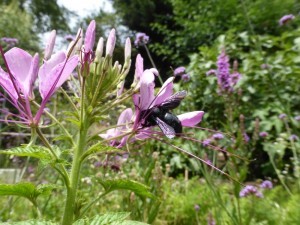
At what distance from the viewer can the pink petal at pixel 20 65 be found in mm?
609

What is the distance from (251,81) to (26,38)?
7.98 m

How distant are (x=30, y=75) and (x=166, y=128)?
0.27m

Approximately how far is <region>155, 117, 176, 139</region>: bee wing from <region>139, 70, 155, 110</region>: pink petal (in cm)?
5

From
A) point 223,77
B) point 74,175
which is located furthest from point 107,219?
point 223,77

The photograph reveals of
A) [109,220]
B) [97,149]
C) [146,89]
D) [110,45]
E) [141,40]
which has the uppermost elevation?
[141,40]

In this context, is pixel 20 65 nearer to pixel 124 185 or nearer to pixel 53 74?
pixel 53 74

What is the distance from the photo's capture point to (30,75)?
2.07 feet

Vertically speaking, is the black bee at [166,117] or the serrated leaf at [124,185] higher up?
the black bee at [166,117]

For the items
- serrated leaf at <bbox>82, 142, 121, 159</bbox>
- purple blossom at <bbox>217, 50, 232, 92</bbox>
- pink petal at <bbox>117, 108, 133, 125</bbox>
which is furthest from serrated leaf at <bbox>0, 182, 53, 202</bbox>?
purple blossom at <bbox>217, 50, 232, 92</bbox>

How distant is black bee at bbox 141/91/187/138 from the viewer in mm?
693

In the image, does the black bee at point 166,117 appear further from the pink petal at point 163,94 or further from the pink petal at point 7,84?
the pink petal at point 7,84

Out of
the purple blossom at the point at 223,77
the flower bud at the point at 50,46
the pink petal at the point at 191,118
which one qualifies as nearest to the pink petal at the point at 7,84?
the flower bud at the point at 50,46

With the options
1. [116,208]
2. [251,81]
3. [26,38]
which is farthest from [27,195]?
[26,38]

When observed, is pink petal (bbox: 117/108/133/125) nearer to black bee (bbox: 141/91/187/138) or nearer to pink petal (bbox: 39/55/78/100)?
black bee (bbox: 141/91/187/138)
